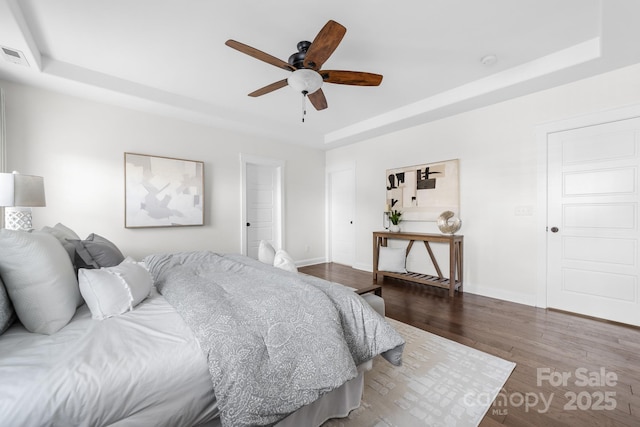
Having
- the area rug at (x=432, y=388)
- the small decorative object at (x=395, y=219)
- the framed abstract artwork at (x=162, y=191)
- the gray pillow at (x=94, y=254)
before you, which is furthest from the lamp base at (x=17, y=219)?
the small decorative object at (x=395, y=219)

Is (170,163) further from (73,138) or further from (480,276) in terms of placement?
(480,276)

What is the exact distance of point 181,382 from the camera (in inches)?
39.8

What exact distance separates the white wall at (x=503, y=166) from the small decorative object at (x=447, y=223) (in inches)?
6.9

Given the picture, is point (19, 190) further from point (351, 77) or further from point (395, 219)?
point (395, 219)

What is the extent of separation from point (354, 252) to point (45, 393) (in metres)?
4.52

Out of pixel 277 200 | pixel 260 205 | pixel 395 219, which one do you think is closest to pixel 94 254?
pixel 260 205

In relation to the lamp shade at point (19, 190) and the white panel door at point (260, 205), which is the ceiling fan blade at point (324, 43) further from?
the white panel door at point (260, 205)

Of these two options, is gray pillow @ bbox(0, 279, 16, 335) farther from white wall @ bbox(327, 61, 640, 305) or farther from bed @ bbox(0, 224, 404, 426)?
white wall @ bbox(327, 61, 640, 305)

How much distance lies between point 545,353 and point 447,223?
181 cm

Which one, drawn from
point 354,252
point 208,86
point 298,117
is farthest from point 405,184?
point 208,86

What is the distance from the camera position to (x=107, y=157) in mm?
3270

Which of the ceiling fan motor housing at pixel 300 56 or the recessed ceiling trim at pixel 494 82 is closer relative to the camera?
the ceiling fan motor housing at pixel 300 56

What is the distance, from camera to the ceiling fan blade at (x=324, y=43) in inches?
68.0

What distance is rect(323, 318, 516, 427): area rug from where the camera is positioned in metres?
1.43
